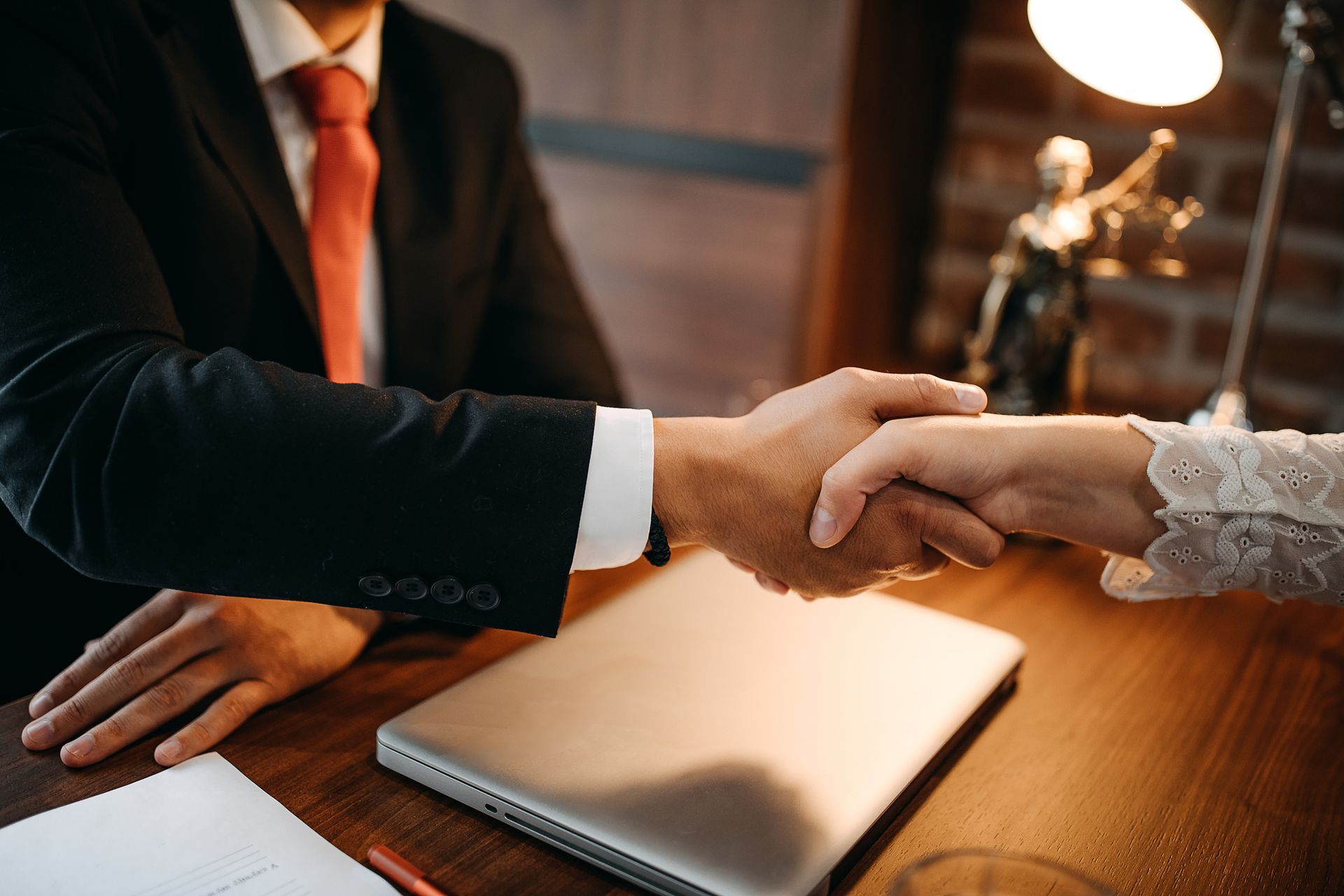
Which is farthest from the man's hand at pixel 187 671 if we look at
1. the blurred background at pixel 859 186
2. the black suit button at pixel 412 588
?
the blurred background at pixel 859 186

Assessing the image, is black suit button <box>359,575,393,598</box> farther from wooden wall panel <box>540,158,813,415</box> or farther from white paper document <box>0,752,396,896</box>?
wooden wall panel <box>540,158,813,415</box>

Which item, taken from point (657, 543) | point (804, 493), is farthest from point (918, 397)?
point (657, 543)

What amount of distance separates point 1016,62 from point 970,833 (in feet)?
4.49

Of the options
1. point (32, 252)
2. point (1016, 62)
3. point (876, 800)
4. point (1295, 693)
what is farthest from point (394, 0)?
point (1295, 693)

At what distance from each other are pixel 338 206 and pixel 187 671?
0.57m

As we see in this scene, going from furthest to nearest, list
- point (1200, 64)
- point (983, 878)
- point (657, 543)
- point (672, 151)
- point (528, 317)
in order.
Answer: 1. point (672, 151)
2. point (528, 317)
3. point (1200, 64)
4. point (657, 543)
5. point (983, 878)

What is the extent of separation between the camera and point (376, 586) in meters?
0.71

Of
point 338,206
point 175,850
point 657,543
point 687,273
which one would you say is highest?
point 338,206

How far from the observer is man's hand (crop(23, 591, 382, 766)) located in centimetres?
67

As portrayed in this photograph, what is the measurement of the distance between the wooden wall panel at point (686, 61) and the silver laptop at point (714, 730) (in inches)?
35.7

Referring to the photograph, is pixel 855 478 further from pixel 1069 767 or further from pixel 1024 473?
pixel 1069 767

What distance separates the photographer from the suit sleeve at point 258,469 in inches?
27.4

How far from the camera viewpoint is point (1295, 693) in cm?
85

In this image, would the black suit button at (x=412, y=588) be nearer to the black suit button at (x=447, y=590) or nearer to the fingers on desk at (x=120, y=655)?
the black suit button at (x=447, y=590)
